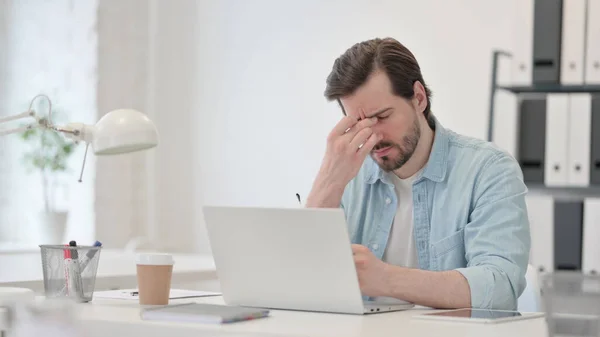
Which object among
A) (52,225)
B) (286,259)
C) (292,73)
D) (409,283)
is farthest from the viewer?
(292,73)

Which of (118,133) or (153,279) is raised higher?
(118,133)

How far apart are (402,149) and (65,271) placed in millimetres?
740

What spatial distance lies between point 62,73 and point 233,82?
2.69 feet

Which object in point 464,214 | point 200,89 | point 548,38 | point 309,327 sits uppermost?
point 548,38

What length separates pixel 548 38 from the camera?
9.50 ft

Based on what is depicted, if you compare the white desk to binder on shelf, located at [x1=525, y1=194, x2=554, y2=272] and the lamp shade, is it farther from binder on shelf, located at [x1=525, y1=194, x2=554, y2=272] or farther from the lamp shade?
binder on shelf, located at [x1=525, y1=194, x2=554, y2=272]

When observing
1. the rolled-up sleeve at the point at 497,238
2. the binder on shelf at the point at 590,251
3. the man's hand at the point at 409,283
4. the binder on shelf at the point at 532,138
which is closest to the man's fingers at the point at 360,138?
the rolled-up sleeve at the point at 497,238

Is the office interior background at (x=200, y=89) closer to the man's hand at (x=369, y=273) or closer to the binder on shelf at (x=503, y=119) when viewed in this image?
the binder on shelf at (x=503, y=119)

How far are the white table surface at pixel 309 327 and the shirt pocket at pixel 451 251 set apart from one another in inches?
16.2

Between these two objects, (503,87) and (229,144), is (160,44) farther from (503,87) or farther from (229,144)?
(503,87)

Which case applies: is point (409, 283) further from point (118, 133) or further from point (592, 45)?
point (592, 45)

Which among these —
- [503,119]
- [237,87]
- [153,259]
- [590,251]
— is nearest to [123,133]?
[153,259]

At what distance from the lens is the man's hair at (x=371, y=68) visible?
1.82 metres

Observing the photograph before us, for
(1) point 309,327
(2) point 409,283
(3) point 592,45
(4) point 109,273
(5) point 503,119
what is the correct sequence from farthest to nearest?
1. (5) point 503,119
2. (3) point 592,45
3. (4) point 109,273
4. (2) point 409,283
5. (1) point 309,327
